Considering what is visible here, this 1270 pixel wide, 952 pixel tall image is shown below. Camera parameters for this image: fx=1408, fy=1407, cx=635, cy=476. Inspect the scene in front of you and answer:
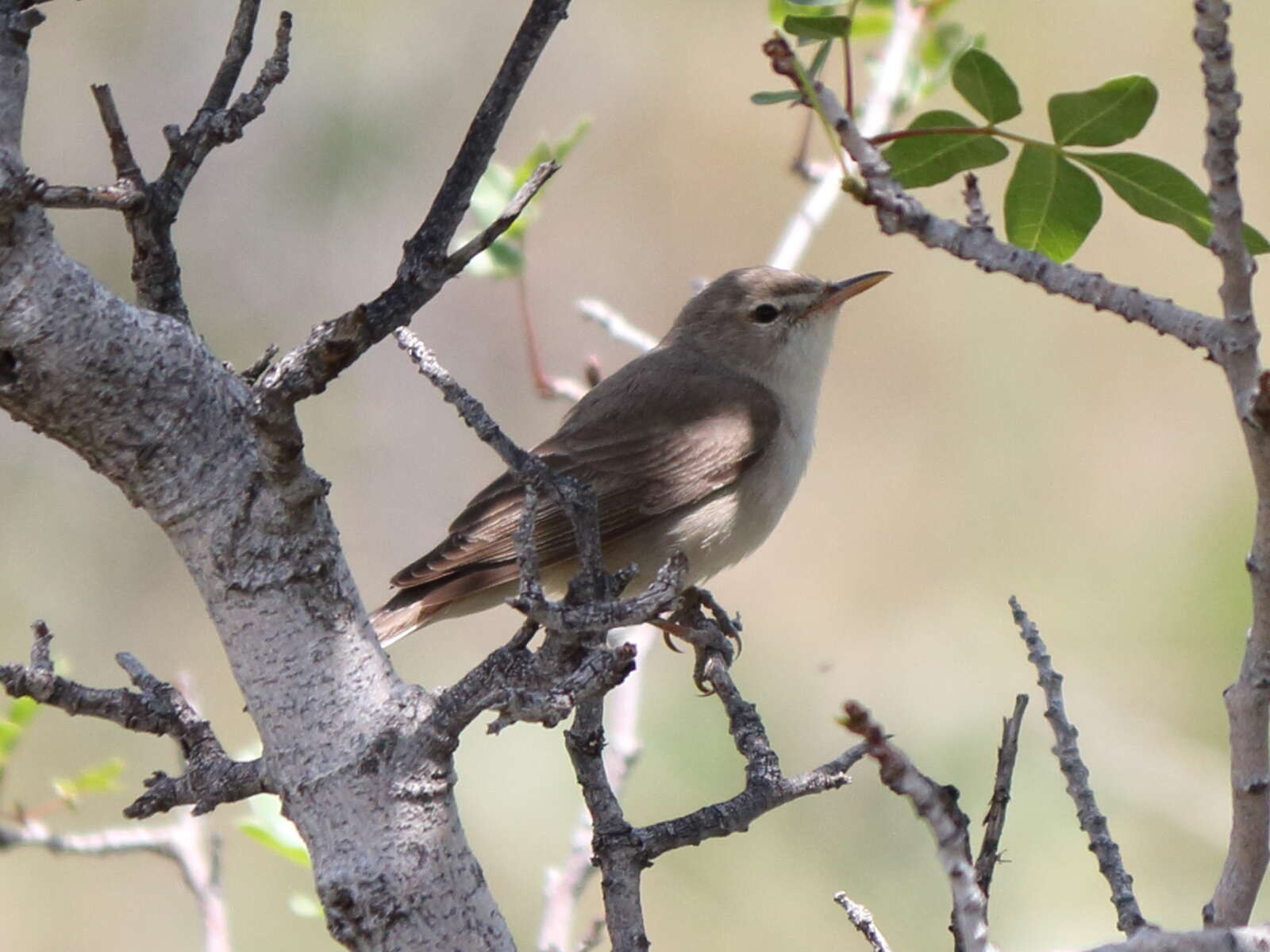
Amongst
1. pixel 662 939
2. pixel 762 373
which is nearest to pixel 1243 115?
pixel 762 373

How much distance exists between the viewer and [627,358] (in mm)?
7145

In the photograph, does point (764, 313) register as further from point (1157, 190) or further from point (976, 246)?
point (976, 246)

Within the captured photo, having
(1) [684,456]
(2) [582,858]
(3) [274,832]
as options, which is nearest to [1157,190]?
(2) [582,858]

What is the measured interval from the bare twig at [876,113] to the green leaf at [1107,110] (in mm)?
1737

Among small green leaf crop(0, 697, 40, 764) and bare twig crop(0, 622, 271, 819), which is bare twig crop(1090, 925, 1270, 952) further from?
small green leaf crop(0, 697, 40, 764)

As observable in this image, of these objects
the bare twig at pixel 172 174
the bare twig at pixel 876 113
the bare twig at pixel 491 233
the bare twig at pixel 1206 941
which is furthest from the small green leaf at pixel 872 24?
the bare twig at pixel 1206 941

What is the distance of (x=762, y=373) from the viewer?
437cm

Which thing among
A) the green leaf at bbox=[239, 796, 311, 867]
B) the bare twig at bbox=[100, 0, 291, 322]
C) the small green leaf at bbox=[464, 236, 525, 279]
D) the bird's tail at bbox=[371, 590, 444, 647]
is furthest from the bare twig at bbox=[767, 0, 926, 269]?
the bare twig at bbox=[100, 0, 291, 322]

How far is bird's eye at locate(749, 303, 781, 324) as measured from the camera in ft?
14.3

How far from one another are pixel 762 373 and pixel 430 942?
3054mm

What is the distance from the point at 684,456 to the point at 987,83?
228cm

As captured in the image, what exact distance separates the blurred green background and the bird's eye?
4.50 feet

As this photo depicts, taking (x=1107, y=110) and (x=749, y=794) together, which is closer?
(x=1107, y=110)

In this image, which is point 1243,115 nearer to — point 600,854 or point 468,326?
point 468,326
